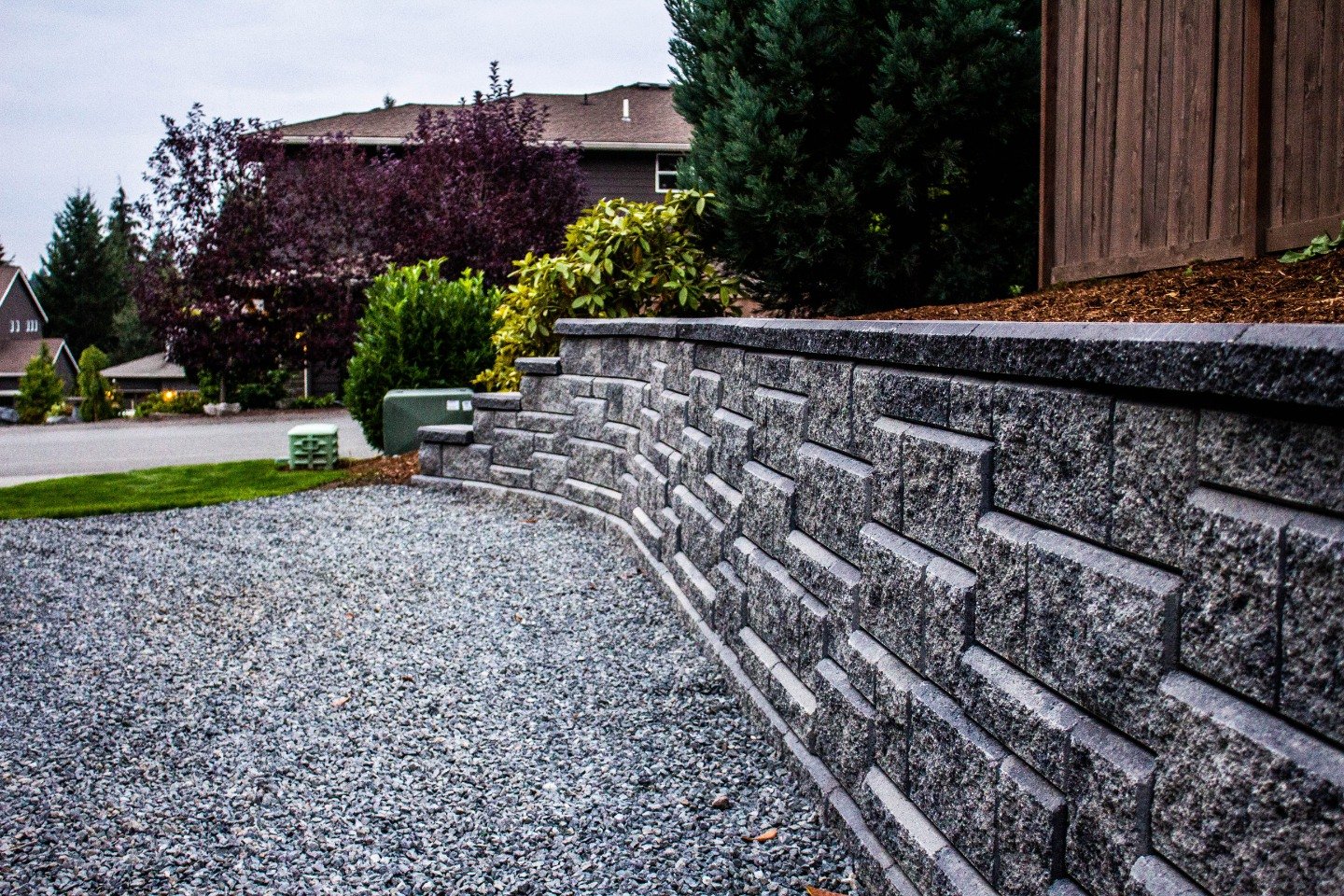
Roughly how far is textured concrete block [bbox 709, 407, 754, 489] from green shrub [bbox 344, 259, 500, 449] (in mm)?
6067

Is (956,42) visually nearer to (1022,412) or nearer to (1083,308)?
(1083,308)

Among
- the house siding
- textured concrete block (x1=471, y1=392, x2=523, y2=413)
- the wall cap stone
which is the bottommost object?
textured concrete block (x1=471, y1=392, x2=523, y2=413)

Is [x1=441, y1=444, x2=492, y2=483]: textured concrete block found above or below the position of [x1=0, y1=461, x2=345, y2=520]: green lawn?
above

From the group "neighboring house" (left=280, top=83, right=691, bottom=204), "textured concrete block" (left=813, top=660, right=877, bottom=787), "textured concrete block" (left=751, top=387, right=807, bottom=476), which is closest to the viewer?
"textured concrete block" (left=813, top=660, right=877, bottom=787)

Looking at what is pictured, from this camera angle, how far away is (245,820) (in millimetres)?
3096

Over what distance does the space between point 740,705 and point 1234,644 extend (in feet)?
8.44

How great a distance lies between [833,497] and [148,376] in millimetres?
46749

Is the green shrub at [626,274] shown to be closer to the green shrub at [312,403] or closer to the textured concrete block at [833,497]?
the textured concrete block at [833,497]

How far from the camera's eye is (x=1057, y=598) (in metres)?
1.83

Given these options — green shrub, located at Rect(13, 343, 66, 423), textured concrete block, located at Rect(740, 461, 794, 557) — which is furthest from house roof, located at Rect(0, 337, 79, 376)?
textured concrete block, located at Rect(740, 461, 794, 557)

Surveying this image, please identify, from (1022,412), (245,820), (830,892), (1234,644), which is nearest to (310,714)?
(245,820)

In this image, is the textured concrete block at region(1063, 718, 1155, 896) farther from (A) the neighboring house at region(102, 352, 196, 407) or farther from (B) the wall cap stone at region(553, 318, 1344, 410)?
(A) the neighboring house at region(102, 352, 196, 407)

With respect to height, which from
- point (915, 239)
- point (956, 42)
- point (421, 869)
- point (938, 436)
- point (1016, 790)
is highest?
point (956, 42)

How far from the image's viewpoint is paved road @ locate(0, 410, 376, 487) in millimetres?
11820
